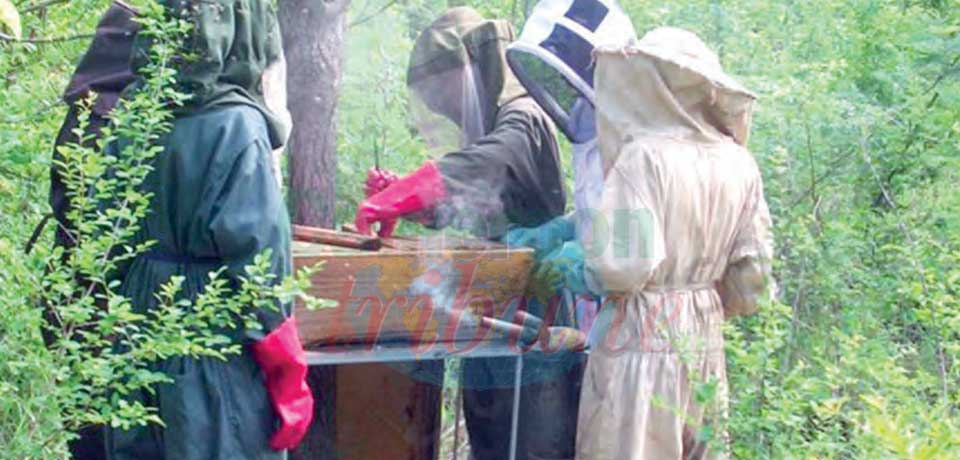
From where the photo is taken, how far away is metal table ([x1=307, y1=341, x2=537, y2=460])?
436 cm

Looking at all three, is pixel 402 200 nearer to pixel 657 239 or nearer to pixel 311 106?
pixel 311 106

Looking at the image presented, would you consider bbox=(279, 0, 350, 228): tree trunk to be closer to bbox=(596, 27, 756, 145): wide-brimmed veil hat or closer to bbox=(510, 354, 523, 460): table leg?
bbox=(510, 354, 523, 460): table leg

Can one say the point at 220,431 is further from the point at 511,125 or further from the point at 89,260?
the point at 511,125

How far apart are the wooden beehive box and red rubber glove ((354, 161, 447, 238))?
148 mm

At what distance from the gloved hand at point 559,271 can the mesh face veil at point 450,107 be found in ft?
2.30

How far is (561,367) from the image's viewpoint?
5086 mm

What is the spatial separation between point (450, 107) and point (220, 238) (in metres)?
1.87

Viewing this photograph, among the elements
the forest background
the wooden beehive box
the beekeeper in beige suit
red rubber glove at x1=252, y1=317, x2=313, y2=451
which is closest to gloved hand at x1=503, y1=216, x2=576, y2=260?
the wooden beehive box

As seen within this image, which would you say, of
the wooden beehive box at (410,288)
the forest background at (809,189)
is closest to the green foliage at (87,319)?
the forest background at (809,189)

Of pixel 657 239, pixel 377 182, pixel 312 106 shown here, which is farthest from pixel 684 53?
pixel 312 106

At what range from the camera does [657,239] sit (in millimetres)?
4449

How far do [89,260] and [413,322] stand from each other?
151cm

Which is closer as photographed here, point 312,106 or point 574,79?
point 574,79

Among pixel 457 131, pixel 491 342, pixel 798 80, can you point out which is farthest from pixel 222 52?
pixel 798 80
